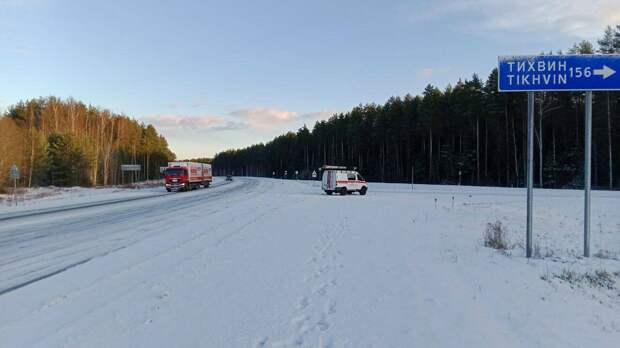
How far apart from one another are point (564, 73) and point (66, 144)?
69741mm

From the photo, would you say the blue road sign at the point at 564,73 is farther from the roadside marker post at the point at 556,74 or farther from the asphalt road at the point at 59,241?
the asphalt road at the point at 59,241

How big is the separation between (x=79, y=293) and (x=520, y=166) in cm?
5525

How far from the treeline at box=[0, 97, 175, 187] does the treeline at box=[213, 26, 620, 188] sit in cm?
5078

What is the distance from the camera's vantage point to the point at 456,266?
26.6ft

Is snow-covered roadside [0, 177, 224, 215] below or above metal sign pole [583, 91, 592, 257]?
below

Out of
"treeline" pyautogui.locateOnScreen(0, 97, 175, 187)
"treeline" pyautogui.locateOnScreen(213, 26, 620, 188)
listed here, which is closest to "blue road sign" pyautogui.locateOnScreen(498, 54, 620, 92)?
"treeline" pyautogui.locateOnScreen(213, 26, 620, 188)

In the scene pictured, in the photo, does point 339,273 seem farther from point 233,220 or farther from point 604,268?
point 233,220

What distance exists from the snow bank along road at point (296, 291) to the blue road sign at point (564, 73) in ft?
12.7

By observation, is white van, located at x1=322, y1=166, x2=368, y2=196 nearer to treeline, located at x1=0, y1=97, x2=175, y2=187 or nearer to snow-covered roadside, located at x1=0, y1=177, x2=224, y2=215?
snow-covered roadside, located at x1=0, y1=177, x2=224, y2=215

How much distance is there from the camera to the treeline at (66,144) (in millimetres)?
54859

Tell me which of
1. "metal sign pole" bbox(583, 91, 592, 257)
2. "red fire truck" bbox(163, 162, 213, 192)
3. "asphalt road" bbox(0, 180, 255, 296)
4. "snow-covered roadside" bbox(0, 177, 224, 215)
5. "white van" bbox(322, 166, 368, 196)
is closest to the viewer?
"asphalt road" bbox(0, 180, 255, 296)

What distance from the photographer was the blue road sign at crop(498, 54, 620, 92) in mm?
9070

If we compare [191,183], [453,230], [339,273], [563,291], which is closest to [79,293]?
[339,273]

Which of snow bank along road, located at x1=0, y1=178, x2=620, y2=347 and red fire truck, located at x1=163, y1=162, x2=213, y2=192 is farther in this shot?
red fire truck, located at x1=163, y1=162, x2=213, y2=192
